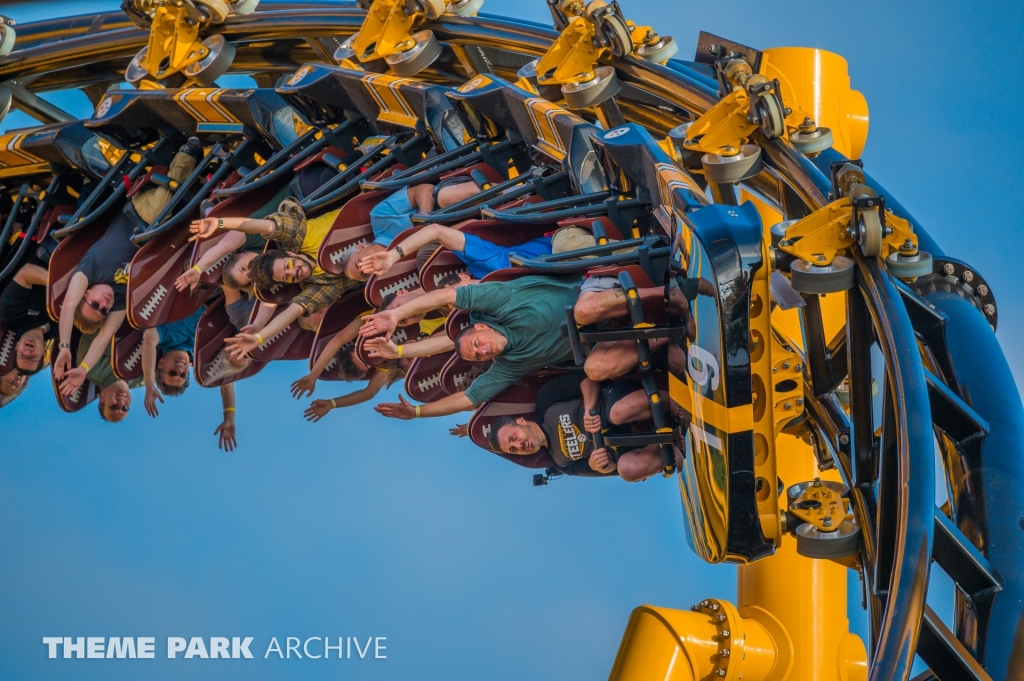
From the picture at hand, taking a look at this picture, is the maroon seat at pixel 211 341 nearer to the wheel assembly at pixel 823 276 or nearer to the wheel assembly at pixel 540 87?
the wheel assembly at pixel 540 87

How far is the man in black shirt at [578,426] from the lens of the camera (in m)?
3.85

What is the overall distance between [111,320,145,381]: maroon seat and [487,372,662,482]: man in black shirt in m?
3.21

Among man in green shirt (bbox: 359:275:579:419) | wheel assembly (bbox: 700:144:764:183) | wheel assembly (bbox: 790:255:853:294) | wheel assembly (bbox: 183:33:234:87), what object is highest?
wheel assembly (bbox: 183:33:234:87)

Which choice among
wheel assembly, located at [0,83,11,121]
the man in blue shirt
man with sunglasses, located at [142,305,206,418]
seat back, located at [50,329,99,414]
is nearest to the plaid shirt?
the man in blue shirt

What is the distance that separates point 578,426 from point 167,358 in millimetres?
3741

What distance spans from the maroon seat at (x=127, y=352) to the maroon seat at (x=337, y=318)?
64.3 inches

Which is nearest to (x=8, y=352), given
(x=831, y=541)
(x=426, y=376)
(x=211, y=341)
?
(x=211, y=341)

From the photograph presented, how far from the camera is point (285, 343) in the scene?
5.99 metres

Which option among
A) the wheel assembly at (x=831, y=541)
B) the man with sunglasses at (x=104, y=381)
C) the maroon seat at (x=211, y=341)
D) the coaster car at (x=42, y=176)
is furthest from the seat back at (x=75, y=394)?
the wheel assembly at (x=831, y=541)

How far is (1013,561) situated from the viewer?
276 cm

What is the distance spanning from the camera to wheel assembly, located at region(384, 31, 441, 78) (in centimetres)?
552

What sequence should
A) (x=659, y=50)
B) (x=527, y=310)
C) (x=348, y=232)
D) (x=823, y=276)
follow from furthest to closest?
(x=348, y=232) < (x=659, y=50) < (x=527, y=310) < (x=823, y=276)

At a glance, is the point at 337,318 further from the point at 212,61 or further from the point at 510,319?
the point at 510,319

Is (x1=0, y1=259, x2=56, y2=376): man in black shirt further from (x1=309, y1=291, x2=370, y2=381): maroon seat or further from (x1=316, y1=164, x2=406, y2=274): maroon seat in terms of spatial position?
(x1=316, y1=164, x2=406, y2=274): maroon seat
